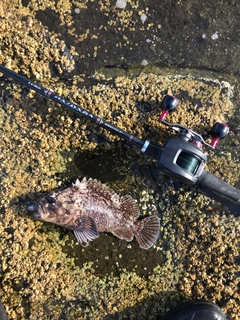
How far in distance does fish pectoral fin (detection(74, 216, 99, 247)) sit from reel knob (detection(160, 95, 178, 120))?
109cm

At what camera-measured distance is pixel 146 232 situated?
346 centimetres

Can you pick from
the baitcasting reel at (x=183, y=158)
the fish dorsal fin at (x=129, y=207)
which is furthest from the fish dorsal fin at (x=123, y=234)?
the baitcasting reel at (x=183, y=158)

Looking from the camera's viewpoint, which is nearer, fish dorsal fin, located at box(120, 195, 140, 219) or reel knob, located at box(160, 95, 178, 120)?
reel knob, located at box(160, 95, 178, 120)

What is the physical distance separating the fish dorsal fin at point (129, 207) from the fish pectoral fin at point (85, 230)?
12.1 inches

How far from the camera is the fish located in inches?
130

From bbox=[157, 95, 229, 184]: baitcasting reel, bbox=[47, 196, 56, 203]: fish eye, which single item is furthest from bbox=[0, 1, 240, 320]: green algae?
bbox=[157, 95, 229, 184]: baitcasting reel

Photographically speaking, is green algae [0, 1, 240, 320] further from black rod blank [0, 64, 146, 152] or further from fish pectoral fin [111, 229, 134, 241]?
black rod blank [0, 64, 146, 152]

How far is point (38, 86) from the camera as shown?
3193mm

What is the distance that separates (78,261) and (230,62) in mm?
2330

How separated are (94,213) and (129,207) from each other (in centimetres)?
32

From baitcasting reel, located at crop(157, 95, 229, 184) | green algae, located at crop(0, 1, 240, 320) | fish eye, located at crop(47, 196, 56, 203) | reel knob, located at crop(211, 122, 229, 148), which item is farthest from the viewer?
green algae, located at crop(0, 1, 240, 320)

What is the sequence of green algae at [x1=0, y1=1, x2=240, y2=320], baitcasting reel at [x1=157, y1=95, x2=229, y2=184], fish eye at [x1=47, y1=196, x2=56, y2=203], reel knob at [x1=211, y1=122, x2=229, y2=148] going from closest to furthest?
baitcasting reel at [x1=157, y1=95, x2=229, y2=184] < reel knob at [x1=211, y1=122, x2=229, y2=148] < fish eye at [x1=47, y1=196, x2=56, y2=203] < green algae at [x1=0, y1=1, x2=240, y2=320]

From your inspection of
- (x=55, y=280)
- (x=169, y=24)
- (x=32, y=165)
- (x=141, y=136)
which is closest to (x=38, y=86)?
(x=32, y=165)

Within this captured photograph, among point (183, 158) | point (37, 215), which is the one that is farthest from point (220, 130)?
point (37, 215)
